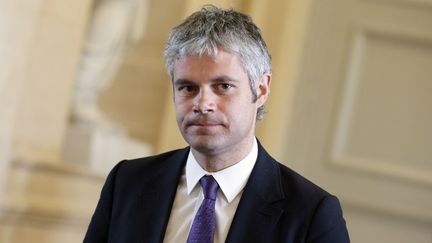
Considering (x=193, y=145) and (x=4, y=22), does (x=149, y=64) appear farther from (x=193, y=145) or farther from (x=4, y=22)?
(x=193, y=145)

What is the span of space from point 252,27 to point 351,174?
3390mm

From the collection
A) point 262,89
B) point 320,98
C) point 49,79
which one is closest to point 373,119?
point 320,98

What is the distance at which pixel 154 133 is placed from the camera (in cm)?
534

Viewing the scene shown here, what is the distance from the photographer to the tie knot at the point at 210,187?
95.1 inches

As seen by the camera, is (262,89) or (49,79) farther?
(49,79)

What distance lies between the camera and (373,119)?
18.5ft

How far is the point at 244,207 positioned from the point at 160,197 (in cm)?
24

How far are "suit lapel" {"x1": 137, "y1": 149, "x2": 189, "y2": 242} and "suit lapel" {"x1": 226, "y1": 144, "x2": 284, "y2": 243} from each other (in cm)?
19

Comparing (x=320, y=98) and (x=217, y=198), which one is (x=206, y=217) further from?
(x=320, y=98)

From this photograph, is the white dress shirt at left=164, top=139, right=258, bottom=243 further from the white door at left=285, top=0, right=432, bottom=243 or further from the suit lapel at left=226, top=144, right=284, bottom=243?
the white door at left=285, top=0, right=432, bottom=243

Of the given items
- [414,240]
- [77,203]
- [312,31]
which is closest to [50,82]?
[77,203]

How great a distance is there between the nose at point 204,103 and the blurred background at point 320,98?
2431mm

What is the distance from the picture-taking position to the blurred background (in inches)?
188

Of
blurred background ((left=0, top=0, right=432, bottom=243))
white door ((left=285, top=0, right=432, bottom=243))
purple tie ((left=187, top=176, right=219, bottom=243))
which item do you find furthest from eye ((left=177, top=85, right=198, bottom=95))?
white door ((left=285, top=0, right=432, bottom=243))
